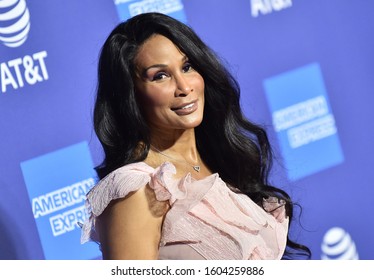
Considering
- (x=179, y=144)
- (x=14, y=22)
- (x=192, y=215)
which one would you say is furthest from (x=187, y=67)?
(x=14, y=22)

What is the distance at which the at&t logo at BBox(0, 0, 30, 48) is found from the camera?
297 cm

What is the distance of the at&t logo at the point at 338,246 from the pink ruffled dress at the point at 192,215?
1145 mm

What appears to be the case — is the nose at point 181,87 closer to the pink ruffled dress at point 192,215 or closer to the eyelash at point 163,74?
the eyelash at point 163,74

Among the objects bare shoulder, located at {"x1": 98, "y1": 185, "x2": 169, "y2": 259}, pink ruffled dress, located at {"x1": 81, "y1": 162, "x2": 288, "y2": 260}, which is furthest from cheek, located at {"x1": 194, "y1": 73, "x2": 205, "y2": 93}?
bare shoulder, located at {"x1": 98, "y1": 185, "x2": 169, "y2": 259}

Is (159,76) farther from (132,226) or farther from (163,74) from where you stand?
(132,226)

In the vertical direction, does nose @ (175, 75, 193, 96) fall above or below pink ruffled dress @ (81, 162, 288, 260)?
above

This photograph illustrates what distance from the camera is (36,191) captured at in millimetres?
2984

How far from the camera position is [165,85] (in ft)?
7.59

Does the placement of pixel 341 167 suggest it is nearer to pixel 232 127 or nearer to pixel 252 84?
pixel 252 84

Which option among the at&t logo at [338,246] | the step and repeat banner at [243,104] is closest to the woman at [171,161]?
the step and repeat banner at [243,104]

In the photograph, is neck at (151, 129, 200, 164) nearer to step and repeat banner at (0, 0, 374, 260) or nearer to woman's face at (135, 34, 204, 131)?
woman's face at (135, 34, 204, 131)

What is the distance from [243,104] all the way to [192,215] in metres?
1.14
